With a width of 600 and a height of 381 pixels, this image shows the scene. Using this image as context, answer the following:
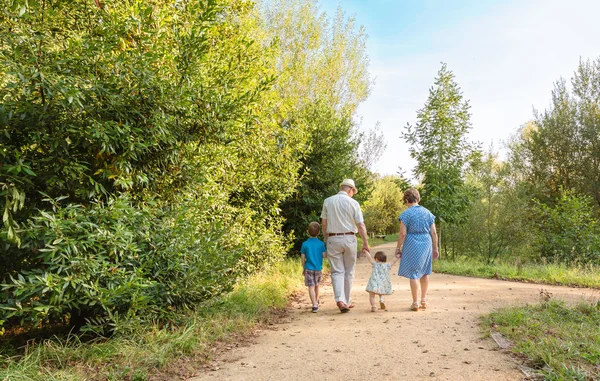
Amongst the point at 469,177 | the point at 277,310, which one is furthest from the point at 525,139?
the point at 277,310

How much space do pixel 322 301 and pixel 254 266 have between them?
294cm

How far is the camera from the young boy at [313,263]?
25.4 ft

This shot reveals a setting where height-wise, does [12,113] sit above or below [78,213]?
above

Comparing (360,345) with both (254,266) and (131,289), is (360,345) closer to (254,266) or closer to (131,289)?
(131,289)

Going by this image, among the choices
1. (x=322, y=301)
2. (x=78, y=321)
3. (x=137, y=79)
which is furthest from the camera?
(x=322, y=301)

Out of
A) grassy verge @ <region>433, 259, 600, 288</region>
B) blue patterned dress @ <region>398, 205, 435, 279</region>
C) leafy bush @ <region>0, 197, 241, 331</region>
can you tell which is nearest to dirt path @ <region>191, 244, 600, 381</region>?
blue patterned dress @ <region>398, 205, 435, 279</region>

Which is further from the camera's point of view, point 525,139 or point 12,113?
point 525,139

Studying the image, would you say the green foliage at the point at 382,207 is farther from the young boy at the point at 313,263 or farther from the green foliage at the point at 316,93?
the young boy at the point at 313,263

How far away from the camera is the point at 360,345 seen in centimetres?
539

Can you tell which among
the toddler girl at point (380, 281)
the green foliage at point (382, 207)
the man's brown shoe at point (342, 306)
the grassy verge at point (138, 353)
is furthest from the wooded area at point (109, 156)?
the green foliage at point (382, 207)

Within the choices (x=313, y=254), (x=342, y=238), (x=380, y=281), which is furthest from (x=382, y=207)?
(x=342, y=238)

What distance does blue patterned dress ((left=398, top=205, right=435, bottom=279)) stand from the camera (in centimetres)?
738

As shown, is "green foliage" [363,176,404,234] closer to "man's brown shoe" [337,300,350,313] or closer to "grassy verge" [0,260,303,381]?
"man's brown shoe" [337,300,350,313]

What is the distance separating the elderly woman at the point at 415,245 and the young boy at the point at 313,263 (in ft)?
4.56
